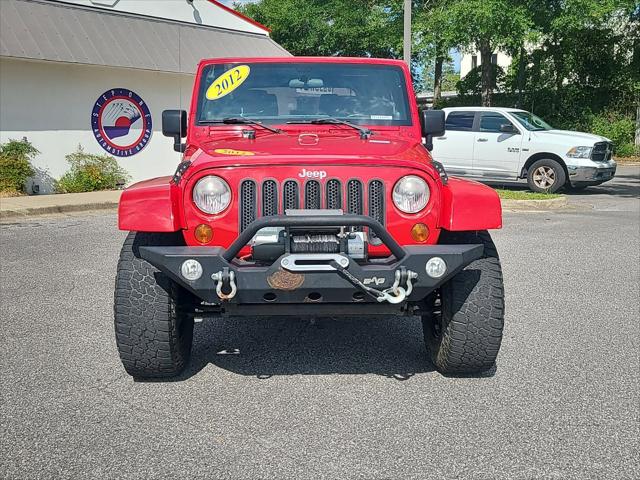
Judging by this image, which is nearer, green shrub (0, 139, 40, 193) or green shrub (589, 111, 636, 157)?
green shrub (0, 139, 40, 193)

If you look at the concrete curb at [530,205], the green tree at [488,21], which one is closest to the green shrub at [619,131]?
the green tree at [488,21]

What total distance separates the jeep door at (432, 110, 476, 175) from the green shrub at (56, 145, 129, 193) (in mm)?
7123

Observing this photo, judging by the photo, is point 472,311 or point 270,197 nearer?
point 270,197

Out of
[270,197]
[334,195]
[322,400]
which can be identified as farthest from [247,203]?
[322,400]

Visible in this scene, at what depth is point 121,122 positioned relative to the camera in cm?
1664

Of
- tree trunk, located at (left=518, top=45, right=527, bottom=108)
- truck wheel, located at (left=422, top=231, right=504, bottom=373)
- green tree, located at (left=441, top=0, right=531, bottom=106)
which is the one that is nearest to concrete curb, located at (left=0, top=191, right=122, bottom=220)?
truck wheel, located at (left=422, top=231, right=504, bottom=373)

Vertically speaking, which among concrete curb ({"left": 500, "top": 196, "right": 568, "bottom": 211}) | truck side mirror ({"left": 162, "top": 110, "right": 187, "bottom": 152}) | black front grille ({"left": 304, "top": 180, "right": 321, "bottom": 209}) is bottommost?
concrete curb ({"left": 500, "top": 196, "right": 568, "bottom": 211})

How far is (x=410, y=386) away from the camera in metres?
4.24

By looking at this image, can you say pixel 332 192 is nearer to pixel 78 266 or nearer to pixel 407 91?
pixel 407 91

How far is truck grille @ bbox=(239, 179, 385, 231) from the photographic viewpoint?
3.89 m

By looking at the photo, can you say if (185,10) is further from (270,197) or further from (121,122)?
(270,197)

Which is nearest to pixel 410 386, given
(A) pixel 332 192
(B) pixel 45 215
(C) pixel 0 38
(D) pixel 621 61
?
(A) pixel 332 192

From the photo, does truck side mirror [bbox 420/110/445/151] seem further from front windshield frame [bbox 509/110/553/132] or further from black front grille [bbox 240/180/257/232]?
front windshield frame [bbox 509/110/553/132]

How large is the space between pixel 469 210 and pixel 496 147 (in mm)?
12065
